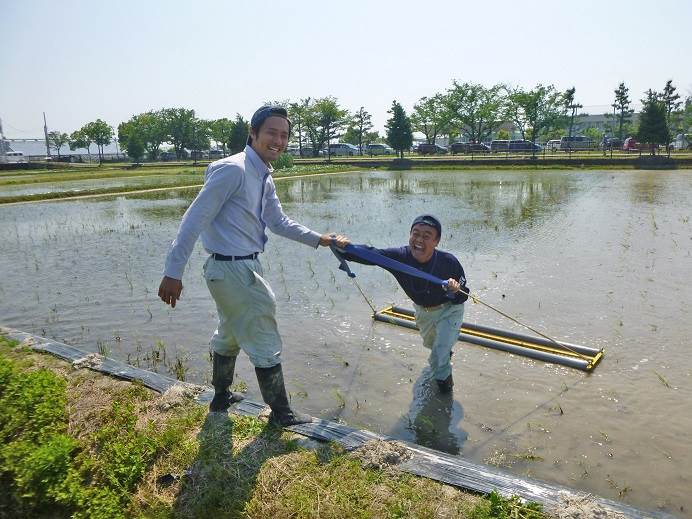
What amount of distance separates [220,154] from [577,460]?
73936 mm

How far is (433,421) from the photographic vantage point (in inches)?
176

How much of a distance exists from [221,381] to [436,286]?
2.15 meters

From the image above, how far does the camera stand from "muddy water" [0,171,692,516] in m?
4.12

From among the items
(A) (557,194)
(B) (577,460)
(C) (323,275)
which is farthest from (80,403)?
(A) (557,194)

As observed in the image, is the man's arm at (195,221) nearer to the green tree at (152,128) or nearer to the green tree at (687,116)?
the green tree at (687,116)

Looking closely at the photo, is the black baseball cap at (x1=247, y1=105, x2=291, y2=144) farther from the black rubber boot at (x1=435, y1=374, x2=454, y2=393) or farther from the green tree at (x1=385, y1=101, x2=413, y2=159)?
the green tree at (x1=385, y1=101, x2=413, y2=159)

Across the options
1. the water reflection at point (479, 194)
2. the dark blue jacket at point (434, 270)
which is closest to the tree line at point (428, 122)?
the water reflection at point (479, 194)

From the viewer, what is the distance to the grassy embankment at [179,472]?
295 cm

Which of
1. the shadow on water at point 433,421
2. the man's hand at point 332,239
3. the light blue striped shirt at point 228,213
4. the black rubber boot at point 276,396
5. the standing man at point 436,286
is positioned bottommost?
the shadow on water at point 433,421

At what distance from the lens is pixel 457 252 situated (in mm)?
10969

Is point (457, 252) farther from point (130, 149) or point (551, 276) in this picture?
point (130, 149)

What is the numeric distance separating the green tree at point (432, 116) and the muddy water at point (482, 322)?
4739 centimetres

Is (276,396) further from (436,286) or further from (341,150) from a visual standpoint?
(341,150)

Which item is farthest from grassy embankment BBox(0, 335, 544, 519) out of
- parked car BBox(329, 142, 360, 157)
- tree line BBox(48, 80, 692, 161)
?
parked car BBox(329, 142, 360, 157)
